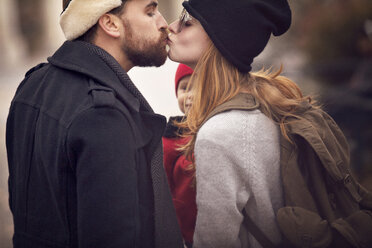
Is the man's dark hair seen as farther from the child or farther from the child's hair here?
the child

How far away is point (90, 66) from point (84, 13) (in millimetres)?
363

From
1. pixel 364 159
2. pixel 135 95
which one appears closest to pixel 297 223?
pixel 135 95

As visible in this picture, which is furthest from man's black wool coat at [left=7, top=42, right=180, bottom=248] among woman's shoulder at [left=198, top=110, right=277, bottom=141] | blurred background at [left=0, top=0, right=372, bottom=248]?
blurred background at [left=0, top=0, right=372, bottom=248]

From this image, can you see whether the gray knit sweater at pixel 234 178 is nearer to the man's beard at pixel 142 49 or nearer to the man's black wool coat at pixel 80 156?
the man's black wool coat at pixel 80 156

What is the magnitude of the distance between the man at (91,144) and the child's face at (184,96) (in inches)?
23.1

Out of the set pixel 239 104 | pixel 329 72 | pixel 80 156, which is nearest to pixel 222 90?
pixel 239 104

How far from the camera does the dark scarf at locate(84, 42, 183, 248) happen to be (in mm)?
1885

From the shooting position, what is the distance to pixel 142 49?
218cm

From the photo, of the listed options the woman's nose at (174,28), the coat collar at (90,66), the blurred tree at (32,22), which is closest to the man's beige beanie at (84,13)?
the coat collar at (90,66)

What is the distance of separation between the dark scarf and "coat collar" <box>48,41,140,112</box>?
1.3 inches

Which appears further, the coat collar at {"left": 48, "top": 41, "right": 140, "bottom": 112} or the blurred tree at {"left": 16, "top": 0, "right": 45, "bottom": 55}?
the blurred tree at {"left": 16, "top": 0, "right": 45, "bottom": 55}

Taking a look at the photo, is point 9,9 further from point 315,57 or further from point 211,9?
point 211,9

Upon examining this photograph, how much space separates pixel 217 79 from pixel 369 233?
3.68 ft

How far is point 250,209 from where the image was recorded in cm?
201
